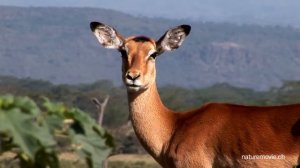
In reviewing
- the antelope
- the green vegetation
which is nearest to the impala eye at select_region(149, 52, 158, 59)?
the antelope

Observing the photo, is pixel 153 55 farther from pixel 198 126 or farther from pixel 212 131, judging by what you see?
pixel 212 131

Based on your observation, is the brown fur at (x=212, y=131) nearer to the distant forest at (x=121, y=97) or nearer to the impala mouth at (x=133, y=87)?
the impala mouth at (x=133, y=87)

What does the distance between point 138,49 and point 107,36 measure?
667 mm

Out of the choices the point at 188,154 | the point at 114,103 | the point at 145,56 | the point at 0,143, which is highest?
the point at 0,143

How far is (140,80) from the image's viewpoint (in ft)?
30.6

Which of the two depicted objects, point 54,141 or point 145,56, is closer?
point 54,141

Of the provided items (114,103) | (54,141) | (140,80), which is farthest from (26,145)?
(114,103)

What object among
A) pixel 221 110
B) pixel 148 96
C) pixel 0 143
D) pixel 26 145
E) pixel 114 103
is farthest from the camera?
pixel 114 103

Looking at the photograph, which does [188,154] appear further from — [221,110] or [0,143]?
[0,143]

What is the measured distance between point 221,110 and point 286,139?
79cm

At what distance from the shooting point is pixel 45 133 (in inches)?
142

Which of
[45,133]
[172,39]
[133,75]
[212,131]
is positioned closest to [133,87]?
[133,75]

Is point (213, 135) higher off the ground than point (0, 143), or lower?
lower

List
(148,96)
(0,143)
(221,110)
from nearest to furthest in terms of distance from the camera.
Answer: (0,143)
(221,110)
(148,96)
